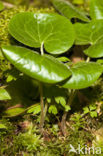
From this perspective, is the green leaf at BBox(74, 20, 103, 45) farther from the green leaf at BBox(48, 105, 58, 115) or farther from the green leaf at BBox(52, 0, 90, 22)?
the green leaf at BBox(48, 105, 58, 115)

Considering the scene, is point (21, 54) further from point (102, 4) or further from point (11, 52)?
point (102, 4)

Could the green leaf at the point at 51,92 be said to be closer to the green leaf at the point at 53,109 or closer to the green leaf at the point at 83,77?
the green leaf at the point at 53,109

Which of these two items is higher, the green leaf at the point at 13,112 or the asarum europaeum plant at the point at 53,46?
the asarum europaeum plant at the point at 53,46

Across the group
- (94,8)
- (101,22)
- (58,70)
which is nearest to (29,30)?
(58,70)

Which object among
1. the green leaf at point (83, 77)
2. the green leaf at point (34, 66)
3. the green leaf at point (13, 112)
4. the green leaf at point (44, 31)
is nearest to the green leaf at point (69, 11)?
the green leaf at point (44, 31)

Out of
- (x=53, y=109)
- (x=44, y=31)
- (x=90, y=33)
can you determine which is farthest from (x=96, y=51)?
(x=53, y=109)

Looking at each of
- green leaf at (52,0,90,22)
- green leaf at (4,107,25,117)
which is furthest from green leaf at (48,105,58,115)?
green leaf at (52,0,90,22)

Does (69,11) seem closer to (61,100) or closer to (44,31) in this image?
(44,31)
